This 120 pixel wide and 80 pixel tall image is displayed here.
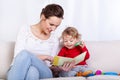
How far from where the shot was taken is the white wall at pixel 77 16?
10.2 ft

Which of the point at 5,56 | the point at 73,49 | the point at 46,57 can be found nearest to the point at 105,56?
the point at 73,49

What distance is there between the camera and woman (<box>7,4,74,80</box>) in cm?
215

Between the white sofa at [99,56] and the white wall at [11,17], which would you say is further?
the white wall at [11,17]

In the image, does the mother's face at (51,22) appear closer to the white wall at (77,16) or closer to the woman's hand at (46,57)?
the woman's hand at (46,57)

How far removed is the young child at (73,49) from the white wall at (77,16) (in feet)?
1.71

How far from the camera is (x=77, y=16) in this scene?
317cm

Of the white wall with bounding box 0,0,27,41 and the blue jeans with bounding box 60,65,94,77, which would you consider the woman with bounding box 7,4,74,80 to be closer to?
the blue jeans with bounding box 60,65,94,77

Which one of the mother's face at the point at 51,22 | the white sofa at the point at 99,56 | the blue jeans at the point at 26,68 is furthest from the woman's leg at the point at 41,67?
the white sofa at the point at 99,56

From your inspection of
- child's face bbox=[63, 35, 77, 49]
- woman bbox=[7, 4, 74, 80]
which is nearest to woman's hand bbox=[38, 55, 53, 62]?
woman bbox=[7, 4, 74, 80]

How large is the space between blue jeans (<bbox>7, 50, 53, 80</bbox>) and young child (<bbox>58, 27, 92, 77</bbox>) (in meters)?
0.29

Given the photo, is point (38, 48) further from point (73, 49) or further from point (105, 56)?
point (105, 56)

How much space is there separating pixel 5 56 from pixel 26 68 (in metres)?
0.50

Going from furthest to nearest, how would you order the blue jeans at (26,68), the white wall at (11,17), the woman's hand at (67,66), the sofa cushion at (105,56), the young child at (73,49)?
the white wall at (11,17)
the sofa cushion at (105,56)
the young child at (73,49)
the woman's hand at (67,66)
the blue jeans at (26,68)

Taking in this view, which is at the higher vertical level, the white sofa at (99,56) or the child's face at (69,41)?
the child's face at (69,41)
